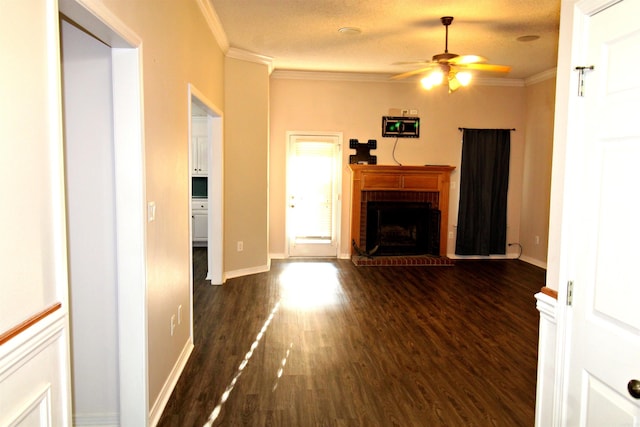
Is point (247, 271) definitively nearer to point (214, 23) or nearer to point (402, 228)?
point (402, 228)

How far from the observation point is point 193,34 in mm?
3631

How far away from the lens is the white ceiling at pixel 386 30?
13.2ft

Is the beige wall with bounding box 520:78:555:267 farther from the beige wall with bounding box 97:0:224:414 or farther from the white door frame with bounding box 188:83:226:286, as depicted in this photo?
the beige wall with bounding box 97:0:224:414

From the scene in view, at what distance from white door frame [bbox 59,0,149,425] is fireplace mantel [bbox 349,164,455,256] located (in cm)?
493

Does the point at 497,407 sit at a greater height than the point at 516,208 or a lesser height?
lesser

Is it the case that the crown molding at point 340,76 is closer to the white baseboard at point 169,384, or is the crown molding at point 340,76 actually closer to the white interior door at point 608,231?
the white baseboard at point 169,384

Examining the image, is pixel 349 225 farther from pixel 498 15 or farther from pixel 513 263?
pixel 498 15

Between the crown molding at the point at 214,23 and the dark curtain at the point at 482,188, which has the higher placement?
the crown molding at the point at 214,23

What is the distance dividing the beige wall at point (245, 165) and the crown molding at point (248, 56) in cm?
5

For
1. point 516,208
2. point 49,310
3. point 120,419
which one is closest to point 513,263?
point 516,208

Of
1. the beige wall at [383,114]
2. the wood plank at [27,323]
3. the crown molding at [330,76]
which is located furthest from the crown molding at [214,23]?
the wood plank at [27,323]

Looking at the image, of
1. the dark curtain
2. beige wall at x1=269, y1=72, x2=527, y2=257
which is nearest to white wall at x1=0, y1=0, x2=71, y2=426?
beige wall at x1=269, y1=72, x2=527, y2=257

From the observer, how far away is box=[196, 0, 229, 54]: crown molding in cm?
394

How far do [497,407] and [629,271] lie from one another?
1618 mm
